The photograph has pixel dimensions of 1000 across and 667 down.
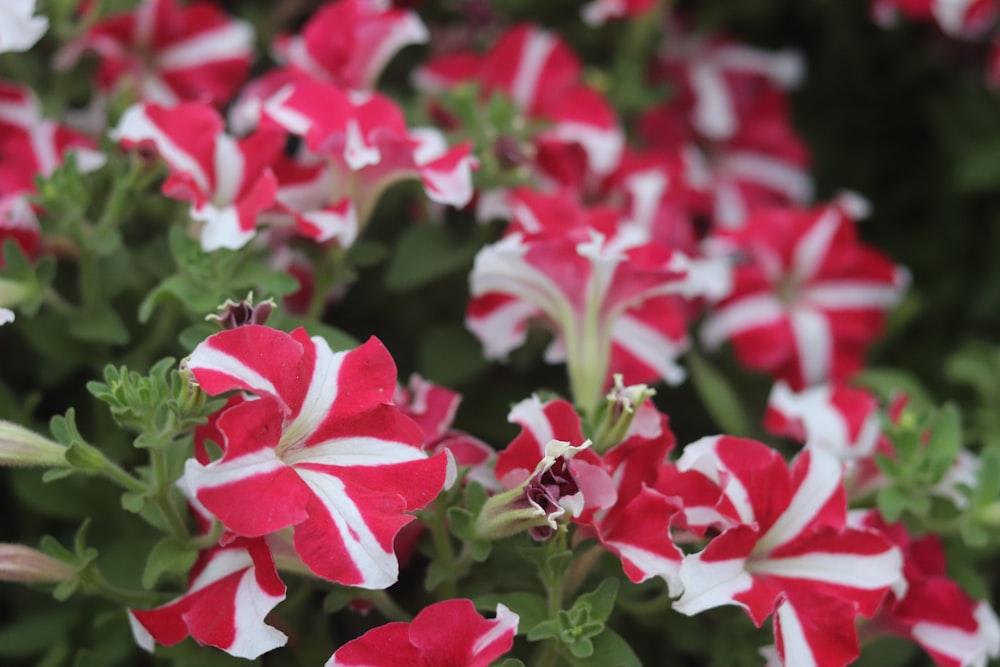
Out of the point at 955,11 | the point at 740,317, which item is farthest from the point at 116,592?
the point at 955,11

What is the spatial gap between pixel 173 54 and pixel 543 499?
0.81 m

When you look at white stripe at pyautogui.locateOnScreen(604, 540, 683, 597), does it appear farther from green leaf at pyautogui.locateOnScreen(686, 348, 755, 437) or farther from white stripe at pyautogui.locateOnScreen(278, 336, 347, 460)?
green leaf at pyautogui.locateOnScreen(686, 348, 755, 437)

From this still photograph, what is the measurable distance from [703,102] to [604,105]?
295 millimetres

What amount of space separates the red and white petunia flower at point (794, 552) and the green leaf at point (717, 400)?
27cm

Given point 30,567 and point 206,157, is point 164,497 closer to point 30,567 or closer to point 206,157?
point 30,567

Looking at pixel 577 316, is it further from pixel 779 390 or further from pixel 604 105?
pixel 604 105

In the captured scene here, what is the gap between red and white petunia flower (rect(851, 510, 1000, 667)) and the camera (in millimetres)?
900

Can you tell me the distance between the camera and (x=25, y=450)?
771 mm

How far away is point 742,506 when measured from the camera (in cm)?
82

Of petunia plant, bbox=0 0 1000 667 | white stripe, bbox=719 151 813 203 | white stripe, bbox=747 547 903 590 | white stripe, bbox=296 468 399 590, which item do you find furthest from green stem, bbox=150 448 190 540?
white stripe, bbox=719 151 813 203

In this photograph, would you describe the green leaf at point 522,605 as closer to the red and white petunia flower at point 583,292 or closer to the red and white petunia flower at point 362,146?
the red and white petunia flower at point 583,292

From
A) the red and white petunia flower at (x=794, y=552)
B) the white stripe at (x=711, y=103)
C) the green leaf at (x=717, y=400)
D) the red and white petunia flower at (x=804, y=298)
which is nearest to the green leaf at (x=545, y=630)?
the red and white petunia flower at (x=794, y=552)

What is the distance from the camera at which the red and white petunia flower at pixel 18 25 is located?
96 centimetres

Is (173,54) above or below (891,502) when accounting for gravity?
above
